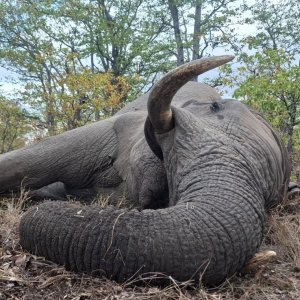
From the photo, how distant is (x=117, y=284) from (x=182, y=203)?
556 millimetres

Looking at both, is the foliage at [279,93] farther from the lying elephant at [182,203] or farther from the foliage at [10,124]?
the foliage at [10,124]

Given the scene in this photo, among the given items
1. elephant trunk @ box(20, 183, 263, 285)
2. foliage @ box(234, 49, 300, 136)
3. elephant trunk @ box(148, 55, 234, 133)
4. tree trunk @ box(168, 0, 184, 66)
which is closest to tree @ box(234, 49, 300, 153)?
foliage @ box(234, 49, 300, 136)

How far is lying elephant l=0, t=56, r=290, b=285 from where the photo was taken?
2535 millimetres

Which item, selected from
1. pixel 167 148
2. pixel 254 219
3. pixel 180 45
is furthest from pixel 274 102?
pixel 180 45

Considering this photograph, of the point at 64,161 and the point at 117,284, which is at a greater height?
the point at 64,161

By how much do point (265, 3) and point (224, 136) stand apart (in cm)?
2424

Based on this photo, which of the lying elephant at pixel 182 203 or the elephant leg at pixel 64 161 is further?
the elephant leg at pixel 64 161

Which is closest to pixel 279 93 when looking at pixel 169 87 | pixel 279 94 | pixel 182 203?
pixel 279 94

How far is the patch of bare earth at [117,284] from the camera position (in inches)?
98.6

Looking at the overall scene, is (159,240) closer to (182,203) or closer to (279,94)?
(182,203)

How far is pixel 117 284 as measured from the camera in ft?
8.38

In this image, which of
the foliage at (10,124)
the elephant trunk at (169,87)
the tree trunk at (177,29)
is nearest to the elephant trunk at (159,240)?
the elephant trunk at (169,87)

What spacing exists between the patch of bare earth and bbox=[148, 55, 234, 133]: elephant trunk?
109cm

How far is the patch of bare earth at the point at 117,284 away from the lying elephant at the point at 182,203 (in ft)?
0.18
